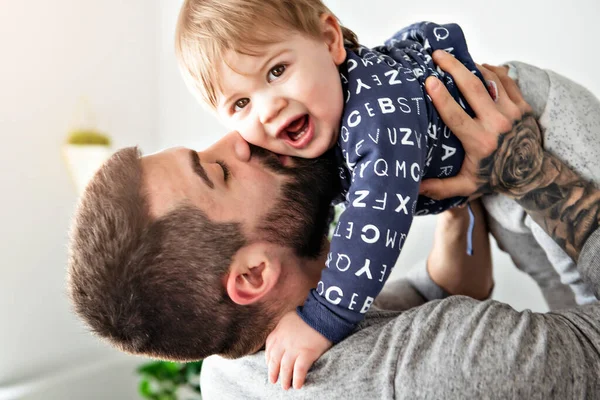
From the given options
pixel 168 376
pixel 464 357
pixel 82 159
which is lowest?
pixel 168 376

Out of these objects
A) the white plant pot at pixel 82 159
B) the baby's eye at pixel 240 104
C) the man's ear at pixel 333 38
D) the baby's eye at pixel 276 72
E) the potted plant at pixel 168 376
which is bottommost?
the potted plant at pixel 168 376

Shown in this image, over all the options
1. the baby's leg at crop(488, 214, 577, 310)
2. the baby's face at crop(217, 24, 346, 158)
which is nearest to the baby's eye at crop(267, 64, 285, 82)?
the baby's face at crop(217, 24, 346, 158)

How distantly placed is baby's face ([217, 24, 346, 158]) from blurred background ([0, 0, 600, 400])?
864mm

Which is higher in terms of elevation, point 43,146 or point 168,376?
point 43,146

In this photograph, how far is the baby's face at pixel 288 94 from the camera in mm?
1009

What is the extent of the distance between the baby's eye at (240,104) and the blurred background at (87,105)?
96 centimetres

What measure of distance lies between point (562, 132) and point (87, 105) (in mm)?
1869

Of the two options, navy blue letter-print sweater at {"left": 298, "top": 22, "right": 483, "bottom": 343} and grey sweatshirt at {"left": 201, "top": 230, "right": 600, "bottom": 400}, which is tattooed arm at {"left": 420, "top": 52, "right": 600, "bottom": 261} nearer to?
navy blue letter-print sweater at {"left": 298, "top": 22, "right": 483, "bottom": 343}

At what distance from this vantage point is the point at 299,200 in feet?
3.63

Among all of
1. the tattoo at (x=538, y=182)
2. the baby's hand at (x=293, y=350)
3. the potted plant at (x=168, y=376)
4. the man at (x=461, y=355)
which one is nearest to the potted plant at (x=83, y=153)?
the potted plant at (x=168, y=376)

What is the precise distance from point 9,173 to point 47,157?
17 cm

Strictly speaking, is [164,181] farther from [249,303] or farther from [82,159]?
[82,159]

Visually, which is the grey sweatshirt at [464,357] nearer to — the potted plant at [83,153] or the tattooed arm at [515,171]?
the tattooed arm at [515,171]

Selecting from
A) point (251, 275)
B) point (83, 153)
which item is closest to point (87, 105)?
point (83, 153)
